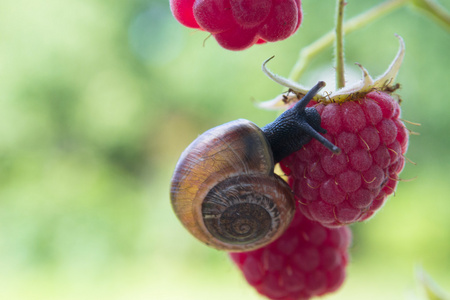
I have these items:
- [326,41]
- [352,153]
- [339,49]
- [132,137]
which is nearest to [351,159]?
[352,153]

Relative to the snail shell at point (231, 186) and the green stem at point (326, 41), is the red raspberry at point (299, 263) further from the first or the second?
the green stem at point (326, 41)

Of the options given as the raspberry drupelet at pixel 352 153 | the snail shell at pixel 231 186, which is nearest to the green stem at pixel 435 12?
the raspberry drupelet at pixel 352 153

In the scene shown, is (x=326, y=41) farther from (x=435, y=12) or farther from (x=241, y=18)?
(x=241, y=18)

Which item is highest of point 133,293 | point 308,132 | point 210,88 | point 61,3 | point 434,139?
point 308,132

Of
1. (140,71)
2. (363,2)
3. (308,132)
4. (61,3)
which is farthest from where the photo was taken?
(140,71)

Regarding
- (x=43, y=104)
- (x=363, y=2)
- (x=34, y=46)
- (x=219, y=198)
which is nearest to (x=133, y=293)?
(x=43, y=104)

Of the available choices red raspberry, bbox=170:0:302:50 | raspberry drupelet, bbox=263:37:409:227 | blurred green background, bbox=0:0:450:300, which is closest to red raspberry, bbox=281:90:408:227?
raspberry drupelet, bbox=263:37:409:227

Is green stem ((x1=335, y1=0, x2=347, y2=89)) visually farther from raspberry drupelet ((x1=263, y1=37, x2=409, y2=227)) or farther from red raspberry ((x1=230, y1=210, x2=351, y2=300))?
red raspberry ((x1=230, y1=210, x2=351, y2=300))

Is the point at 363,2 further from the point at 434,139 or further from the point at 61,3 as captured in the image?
the point at 61,3
